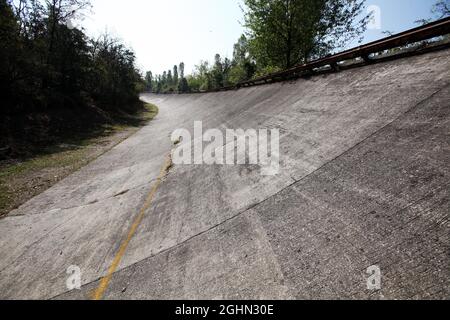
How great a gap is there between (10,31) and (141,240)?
22.5m

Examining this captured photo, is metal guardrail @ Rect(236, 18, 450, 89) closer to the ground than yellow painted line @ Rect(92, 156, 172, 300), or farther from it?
farther from it

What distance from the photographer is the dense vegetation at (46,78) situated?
19141 mm

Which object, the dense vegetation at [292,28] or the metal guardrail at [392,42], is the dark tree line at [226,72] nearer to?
the dense vegetation at [292,28]

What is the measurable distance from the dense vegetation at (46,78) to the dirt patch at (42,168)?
197 cm

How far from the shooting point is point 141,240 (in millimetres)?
5586

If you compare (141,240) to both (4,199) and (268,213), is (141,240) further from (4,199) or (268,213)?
(4,199)

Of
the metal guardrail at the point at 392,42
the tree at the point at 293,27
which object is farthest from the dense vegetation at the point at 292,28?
the metal guardrail at the point at 392,42

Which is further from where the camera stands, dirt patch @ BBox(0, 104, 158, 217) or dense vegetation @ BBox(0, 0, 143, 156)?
dense vegetation @ BBox(0, 0, 143, 156)

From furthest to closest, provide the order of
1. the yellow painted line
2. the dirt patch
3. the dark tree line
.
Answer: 1. the dark tree line
2. the dirt patch
3. the yellow painted line

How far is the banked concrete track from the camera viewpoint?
3.19 meters

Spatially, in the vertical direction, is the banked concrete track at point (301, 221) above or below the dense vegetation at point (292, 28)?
below

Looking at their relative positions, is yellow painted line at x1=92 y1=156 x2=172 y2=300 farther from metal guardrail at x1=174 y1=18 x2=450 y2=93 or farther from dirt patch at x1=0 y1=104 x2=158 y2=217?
metal guardrail at x1=174 y1=18 x2=450 y2=93

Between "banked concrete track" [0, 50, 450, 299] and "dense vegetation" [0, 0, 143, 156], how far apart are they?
A: 41.8ft

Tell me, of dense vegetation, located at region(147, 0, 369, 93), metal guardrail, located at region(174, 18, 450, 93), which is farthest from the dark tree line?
metal guardrail, located at region(174, 18, 450, 93)
